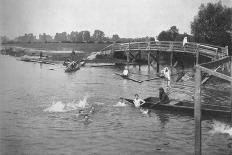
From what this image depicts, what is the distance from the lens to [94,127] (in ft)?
67.5

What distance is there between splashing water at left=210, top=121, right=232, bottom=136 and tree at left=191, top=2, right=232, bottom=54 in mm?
29688

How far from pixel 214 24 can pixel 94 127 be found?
34.5m

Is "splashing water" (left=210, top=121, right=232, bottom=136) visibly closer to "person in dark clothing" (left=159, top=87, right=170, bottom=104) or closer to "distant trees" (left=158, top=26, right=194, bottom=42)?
"person in dark clothing" (left=159, top=87, right=170, bottom=104)

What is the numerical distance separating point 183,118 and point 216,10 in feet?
105

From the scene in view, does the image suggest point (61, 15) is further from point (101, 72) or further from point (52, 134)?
point (101, 72)

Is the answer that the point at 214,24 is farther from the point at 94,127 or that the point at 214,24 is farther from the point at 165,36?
the point at 94,127

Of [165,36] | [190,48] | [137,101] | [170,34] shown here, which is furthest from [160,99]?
[165,36]

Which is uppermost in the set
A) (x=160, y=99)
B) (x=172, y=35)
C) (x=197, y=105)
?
(x=172, y=35)

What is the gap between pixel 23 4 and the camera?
15.7 m

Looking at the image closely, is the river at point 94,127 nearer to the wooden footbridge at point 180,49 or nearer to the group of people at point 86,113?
the group of people at point 86,113

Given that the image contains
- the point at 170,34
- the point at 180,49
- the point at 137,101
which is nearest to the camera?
the point at 137,101

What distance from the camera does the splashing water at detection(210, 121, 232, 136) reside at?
1963cm

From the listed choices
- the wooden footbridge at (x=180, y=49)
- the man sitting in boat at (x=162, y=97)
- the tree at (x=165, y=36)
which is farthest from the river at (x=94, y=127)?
the tree at (x=165, y=36)

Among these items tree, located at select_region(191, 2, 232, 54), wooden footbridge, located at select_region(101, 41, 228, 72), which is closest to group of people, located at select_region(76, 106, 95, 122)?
wooden footbridge, located at select_region(101, 41, 228, 72)
